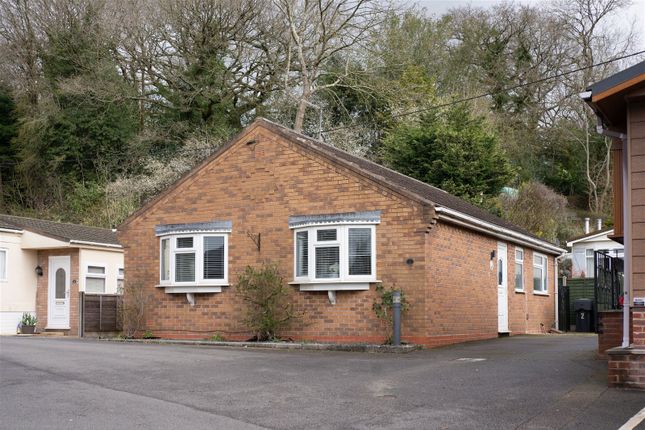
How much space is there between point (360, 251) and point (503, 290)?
6.22 metres

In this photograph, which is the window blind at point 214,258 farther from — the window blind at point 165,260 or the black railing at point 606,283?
the black railing at point 606,283

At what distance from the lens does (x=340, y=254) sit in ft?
57.6

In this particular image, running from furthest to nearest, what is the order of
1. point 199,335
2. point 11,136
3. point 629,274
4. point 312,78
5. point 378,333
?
1. point 11,136
2. point 312,78
3. point 199,335
4. point 378,333
5. point 629,274

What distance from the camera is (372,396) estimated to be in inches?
391

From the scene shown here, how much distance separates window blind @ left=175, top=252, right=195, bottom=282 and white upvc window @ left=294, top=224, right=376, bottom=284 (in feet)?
9.91

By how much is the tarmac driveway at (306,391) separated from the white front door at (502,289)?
6.53 m

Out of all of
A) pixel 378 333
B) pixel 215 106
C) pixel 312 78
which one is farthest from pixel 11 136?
pixel 378 333

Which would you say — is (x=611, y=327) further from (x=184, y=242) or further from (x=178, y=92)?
(x=178, y=92)

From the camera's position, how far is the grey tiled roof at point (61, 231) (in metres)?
26.9

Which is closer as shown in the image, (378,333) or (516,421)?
(516,421)

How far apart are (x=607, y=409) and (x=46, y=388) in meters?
6.71

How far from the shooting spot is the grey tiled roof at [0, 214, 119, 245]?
2691 centimetres

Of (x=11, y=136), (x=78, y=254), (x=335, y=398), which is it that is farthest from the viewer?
(x=11, y=136)

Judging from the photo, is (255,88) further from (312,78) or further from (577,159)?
(577,159)
